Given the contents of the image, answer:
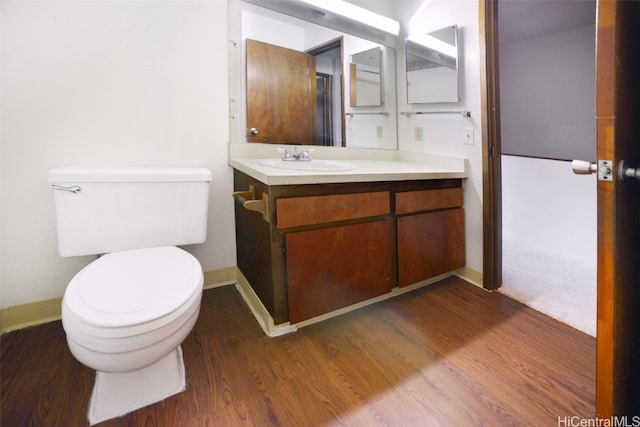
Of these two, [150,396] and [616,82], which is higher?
[616,82]

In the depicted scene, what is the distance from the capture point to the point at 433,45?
205 cm

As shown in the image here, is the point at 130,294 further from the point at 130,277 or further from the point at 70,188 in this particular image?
the point at 70,188

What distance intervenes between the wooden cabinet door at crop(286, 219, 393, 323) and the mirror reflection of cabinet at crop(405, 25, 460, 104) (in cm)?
100

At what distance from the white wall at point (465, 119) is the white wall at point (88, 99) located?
1300 mm

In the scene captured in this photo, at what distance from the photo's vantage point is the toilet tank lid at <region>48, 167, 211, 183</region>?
50.6 inches

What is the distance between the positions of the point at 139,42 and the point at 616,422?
2208mm

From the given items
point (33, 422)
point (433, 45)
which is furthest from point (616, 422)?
point (433, 45)

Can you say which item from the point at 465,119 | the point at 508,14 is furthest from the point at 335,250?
the point at 508,14

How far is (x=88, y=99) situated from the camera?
153 cm

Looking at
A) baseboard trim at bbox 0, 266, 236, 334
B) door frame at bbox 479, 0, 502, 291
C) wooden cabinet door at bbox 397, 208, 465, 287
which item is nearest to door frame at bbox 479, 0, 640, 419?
wooden cabinet door at bbox 397, 208, 465, 287

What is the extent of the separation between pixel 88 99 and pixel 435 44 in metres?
1.98

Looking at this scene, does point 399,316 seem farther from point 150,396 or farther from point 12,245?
point 12,245

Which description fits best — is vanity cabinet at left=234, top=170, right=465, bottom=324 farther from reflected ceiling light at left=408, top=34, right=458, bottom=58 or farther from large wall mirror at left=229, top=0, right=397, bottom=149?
reflected ceiling light at left=408, top=34, right=458, bottom=58

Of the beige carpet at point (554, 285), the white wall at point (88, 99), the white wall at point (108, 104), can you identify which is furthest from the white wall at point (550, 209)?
the white wall at point (88, 99)
